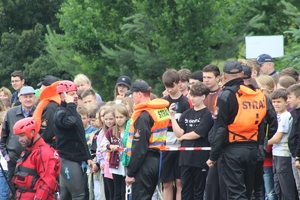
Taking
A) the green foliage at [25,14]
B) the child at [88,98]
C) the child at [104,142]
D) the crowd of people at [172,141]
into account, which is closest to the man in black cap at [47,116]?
the crowd of people at [172,141]

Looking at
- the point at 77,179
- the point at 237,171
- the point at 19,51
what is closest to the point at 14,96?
the point at 77,179

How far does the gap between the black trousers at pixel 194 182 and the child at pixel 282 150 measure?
1.14 m

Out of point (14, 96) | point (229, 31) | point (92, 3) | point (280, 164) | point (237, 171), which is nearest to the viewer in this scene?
point (237, 171)

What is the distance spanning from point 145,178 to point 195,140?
3.72ft

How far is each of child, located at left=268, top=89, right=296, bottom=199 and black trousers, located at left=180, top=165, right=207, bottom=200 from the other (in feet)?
3.74

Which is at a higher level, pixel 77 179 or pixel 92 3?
pixel 92 3

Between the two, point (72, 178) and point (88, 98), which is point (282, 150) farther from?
Answer: point (88, 98)

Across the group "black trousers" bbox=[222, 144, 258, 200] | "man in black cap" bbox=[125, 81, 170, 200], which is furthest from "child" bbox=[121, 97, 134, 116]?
"black trousers" bbox=[222, 144, 258, 200]

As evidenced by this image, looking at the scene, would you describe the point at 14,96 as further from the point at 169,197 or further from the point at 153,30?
the point at 153,30

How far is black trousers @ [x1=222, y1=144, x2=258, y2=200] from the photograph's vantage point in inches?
408

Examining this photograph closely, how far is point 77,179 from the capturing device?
40.3ft

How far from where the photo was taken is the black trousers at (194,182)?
11.7 metres

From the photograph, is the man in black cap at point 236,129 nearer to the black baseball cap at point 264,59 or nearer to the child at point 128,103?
the child at point 128,103

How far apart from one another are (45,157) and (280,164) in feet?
11.6
